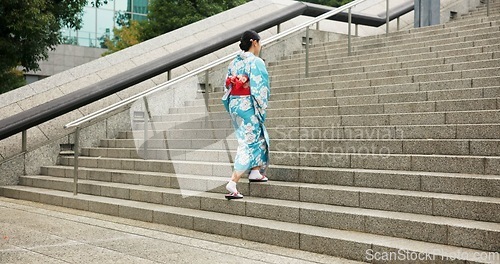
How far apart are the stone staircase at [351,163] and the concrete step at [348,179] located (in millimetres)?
12

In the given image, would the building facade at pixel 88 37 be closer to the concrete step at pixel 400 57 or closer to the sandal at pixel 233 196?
the concrete step at pixel 400 57

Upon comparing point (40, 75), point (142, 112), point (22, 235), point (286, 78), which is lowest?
point (22, 235)

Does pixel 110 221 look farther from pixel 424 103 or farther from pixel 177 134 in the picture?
pixel 424 103

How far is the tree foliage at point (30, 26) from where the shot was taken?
12508mm

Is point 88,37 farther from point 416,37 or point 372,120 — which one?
point 372,120

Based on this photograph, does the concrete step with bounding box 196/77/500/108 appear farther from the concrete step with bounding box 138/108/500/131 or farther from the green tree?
the green tree

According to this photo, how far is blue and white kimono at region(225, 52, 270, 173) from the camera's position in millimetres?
6055

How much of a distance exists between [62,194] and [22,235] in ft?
8.46

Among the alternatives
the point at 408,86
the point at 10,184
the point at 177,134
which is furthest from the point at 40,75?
the point at 408,86

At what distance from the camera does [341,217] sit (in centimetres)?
498

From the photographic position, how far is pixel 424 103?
22.0 ft

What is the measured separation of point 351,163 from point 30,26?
9.35 metres

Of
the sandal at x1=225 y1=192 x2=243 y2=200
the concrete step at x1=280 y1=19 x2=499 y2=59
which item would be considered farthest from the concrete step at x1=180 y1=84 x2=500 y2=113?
the sandal at x1=225 y1=192 x2=243 y2=200

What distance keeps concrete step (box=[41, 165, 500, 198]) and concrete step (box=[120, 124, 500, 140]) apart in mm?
736
